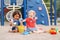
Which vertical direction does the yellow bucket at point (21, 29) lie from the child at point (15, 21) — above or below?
below

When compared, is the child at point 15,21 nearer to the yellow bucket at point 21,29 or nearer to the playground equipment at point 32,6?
the yellow bucket at point 21,29

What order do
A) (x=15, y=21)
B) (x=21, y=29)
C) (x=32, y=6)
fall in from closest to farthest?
(x=21, y=29) < (x=15, y=21) < (x=32, y=6)

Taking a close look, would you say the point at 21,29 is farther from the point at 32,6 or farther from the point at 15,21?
the point at 32,6

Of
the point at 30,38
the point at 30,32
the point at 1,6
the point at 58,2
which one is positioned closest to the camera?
the point at 30,38

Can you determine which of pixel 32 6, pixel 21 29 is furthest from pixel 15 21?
pixel 32 6

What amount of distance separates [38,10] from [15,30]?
238cm

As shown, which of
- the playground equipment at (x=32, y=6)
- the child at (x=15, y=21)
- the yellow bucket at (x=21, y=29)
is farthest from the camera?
the playground equipment at (x=32, y=6)

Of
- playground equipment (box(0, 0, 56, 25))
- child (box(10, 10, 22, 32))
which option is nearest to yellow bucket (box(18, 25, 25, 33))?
child (box(10, 10, 22, 32))

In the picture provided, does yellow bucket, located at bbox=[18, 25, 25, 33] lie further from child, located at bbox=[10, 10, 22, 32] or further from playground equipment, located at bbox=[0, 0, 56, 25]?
playground equipment, located at bbox=[0, 0, 56, 25]

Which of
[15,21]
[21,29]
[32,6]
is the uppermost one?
[32,6]

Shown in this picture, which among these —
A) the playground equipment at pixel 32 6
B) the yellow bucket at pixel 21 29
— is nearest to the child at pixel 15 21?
the yellow bucket at pixel 21 29

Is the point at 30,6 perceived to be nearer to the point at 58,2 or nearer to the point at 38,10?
the point at 38,10

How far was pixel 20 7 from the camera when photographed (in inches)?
340

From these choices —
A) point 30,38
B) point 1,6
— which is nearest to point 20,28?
point 30,38
